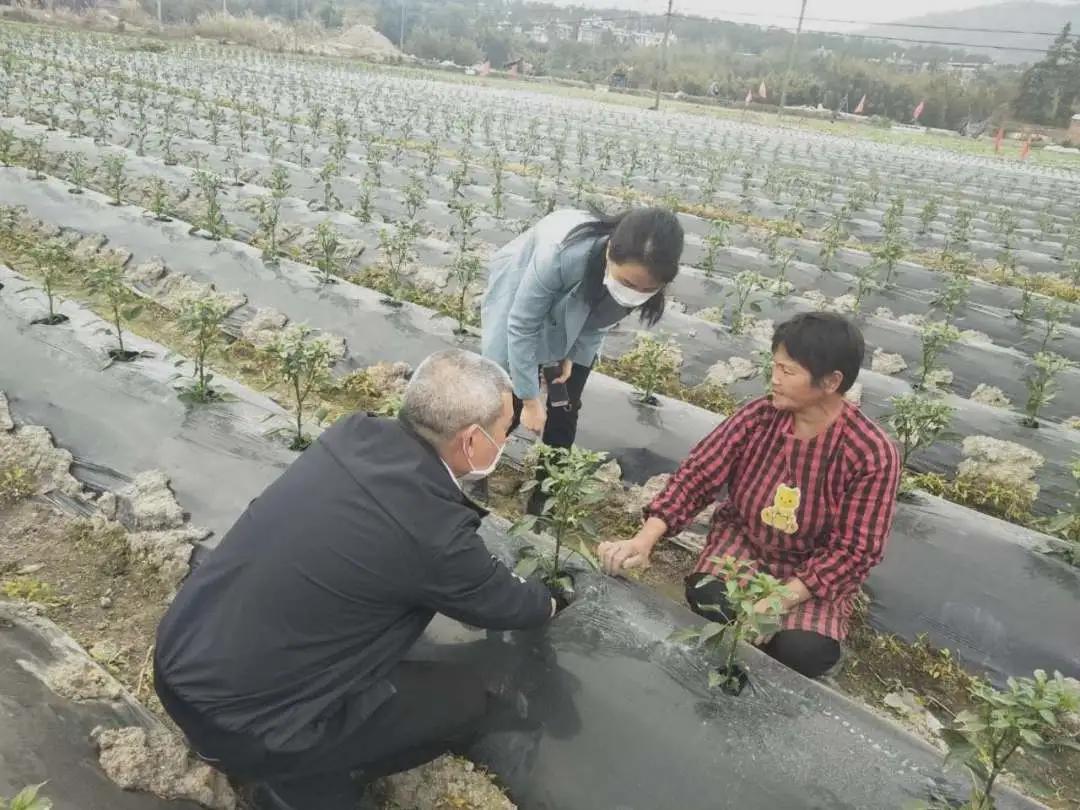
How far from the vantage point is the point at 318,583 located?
180 cm

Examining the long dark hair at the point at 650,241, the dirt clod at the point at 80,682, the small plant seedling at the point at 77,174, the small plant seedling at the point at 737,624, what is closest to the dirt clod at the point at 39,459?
the dirt clod at the point at 80,682

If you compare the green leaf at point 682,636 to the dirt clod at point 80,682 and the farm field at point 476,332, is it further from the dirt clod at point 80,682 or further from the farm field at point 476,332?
the dirt clod at point 80,682

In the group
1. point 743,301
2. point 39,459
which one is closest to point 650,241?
point 39,459

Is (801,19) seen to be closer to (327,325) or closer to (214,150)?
(214,150)

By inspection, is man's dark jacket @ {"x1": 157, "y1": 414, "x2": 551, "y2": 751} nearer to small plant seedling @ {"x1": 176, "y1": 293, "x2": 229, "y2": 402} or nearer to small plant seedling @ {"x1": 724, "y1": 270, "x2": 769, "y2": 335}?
small plant seedling @ {"x1": 176, "y1": 293, "x2": 229, "y2": 402}

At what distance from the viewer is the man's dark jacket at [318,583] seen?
1804mm

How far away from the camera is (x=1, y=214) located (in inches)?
266

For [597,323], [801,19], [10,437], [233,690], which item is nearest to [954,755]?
[233,690]

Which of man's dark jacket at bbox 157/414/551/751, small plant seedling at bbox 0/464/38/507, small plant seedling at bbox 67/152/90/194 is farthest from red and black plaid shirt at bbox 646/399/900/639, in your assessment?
small plant seedling at bbox 67/152/90/194

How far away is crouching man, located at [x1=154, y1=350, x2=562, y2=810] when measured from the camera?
181 centimetres

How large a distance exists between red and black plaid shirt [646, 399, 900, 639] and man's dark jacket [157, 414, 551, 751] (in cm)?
114

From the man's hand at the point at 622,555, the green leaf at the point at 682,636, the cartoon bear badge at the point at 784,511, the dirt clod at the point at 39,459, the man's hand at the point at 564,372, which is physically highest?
the man's hand at the point at 564,372

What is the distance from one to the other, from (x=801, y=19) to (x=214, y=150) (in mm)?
29415

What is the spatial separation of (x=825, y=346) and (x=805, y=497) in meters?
0.57
